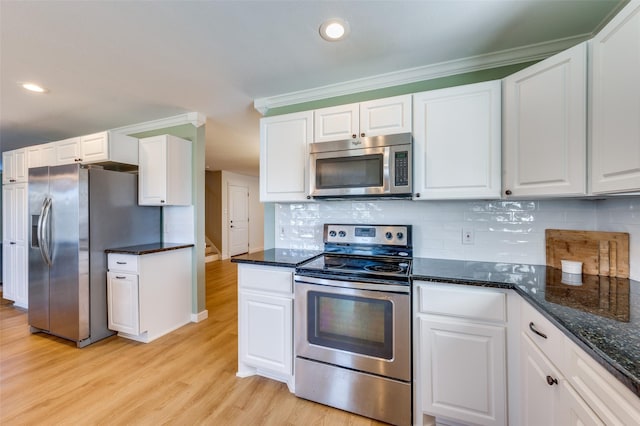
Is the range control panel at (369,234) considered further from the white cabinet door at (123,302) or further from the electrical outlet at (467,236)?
the white cabinet door at (123,302)

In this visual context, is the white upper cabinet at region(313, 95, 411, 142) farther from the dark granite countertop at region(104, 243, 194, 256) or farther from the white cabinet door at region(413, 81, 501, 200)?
the dark granite countertop at region(104, 243, 194, 256)

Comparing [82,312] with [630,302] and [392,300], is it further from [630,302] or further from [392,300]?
[630,302]

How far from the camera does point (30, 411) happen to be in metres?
1.72

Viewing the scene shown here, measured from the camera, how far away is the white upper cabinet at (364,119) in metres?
1.90

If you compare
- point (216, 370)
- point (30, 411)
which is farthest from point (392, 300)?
point (30, 411)

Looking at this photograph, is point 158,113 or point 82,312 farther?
point 158,113

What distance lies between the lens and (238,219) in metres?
7.69

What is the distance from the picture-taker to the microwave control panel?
5.92 feet

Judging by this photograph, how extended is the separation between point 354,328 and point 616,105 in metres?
1.66

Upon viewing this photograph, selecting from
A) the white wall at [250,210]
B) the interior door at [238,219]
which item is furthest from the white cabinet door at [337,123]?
the interior door at [238,219]

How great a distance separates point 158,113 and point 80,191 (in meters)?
1.17

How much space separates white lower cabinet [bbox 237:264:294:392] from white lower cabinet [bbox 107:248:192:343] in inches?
49.8

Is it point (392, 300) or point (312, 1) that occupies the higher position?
point (312, 1)

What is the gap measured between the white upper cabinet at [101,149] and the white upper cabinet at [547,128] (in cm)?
355
